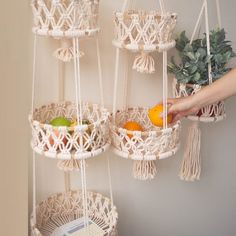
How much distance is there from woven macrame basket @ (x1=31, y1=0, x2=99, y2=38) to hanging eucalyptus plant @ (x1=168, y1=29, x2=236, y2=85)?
12.8 inches

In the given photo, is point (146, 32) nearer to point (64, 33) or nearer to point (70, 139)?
point (64, 33)

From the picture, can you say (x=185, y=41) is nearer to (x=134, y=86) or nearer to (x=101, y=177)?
(x=134, y=86)

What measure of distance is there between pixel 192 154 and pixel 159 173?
0.24m

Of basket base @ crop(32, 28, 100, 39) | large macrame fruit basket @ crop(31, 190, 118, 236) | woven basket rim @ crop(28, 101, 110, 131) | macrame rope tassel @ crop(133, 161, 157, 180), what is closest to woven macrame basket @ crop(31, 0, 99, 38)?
basket base @ crop(32, 28, 100, 39)

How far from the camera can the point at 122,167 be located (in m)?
1.48

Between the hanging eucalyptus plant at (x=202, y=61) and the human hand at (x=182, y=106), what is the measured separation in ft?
0.23

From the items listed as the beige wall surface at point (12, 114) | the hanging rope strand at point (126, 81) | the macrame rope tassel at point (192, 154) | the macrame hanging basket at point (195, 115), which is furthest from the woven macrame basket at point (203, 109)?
the beige wall surface at point (12, 114)

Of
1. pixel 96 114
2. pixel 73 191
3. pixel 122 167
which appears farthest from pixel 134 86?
pixel 73 191

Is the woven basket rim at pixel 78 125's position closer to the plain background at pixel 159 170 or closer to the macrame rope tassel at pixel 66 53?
the plain background at pixel 159 170

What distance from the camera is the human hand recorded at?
3.76 ft

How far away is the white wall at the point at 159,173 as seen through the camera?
4.33ft

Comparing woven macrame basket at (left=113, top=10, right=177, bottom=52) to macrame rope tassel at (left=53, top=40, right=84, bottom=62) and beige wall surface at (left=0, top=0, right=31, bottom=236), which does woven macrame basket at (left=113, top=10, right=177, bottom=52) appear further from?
beige wall surface at (left=0, top=0, right=31, bottom=236)

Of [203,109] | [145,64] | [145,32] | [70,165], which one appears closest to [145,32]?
[145,32]

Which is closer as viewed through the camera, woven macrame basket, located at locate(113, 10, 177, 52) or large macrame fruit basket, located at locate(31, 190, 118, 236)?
woven macrame basket, located at locate(113, 10, 177, 52)
